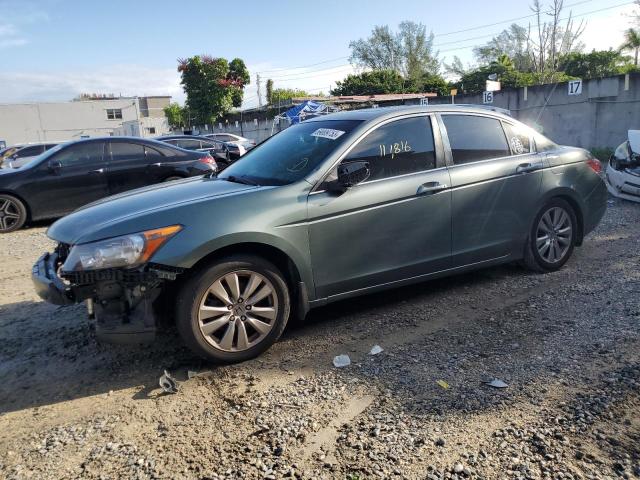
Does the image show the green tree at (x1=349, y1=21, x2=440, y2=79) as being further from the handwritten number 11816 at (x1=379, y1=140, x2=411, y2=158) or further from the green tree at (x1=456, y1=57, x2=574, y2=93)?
the handwritten number 11816 at (x1=379, y1=140, x2=411, y2=158)

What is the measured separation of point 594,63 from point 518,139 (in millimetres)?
45566

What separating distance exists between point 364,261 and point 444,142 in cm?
132

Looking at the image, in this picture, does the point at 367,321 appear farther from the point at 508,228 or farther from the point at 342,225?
the point at 508,228

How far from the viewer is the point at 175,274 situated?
342 cm

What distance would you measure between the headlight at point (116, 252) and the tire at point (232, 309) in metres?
0.33

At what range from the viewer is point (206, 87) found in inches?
1853

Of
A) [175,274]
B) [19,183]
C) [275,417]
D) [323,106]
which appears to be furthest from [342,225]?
[323,106]

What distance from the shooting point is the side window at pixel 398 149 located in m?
4.22

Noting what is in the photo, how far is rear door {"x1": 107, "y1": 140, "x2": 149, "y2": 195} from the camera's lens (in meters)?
9.45

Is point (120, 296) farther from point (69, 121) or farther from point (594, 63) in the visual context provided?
point (69, 121)

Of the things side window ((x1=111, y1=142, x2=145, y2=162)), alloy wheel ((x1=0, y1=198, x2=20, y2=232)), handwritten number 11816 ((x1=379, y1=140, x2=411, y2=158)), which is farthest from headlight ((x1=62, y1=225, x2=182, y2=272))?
side window ((x1=111, y1=142, x2=145, y2=162))

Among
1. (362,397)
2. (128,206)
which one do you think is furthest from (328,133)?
(362,397)

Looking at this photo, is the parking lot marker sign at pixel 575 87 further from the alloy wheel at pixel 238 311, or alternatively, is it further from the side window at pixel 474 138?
the alloy wheel at pixel 238 311

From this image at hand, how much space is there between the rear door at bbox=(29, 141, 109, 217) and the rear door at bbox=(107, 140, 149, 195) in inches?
5.9
